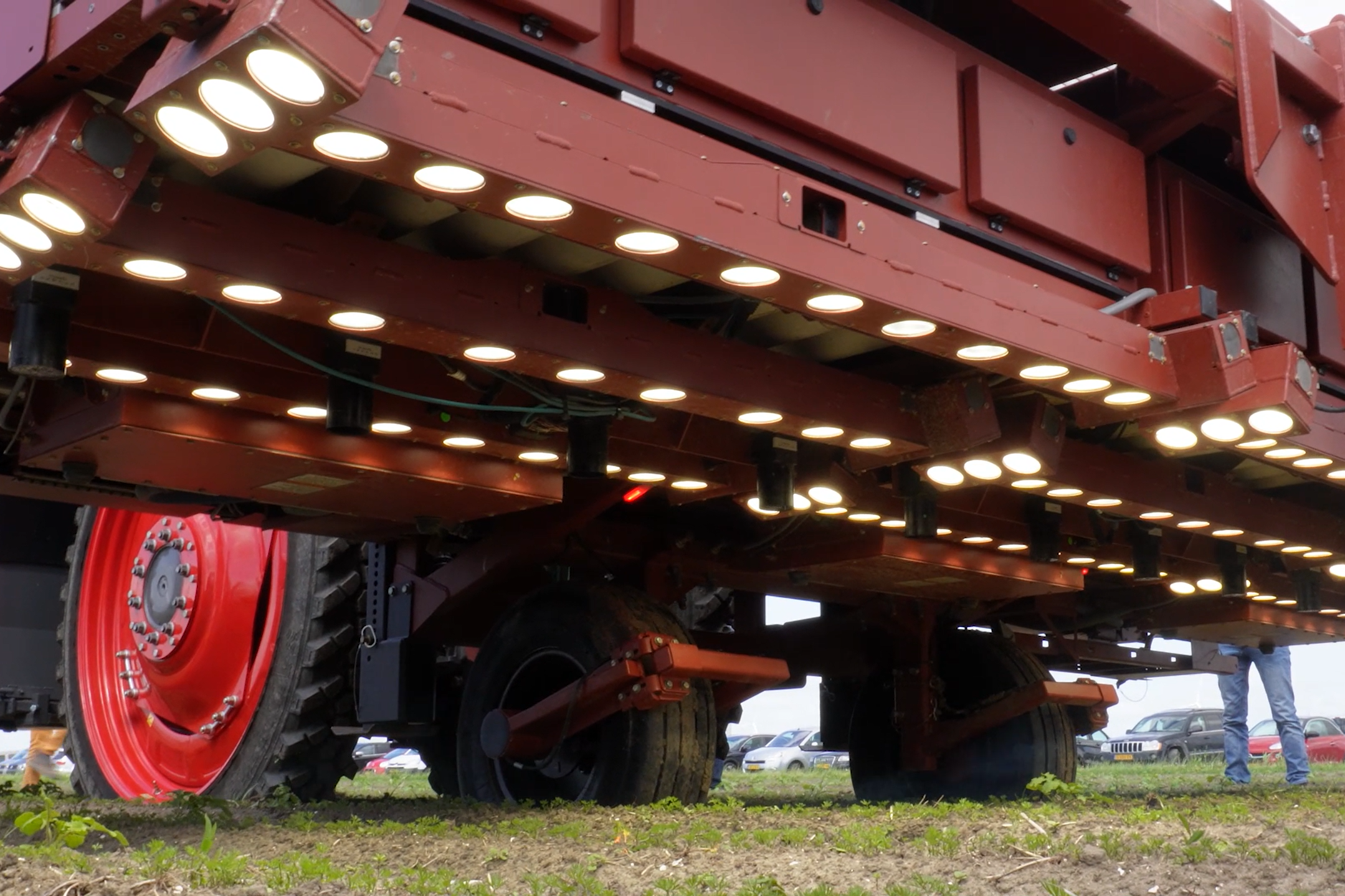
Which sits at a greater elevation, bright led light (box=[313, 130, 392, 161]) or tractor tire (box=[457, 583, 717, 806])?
bright led light (box=[313, 130, 392, 161])

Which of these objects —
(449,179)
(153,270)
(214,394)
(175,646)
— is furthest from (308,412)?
(175,646)

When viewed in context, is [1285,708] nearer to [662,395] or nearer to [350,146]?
[662,395]

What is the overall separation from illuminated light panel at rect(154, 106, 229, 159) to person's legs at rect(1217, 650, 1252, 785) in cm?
1056

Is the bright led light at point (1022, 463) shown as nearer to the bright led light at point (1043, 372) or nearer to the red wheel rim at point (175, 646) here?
the bright led light at point (1043, 372)

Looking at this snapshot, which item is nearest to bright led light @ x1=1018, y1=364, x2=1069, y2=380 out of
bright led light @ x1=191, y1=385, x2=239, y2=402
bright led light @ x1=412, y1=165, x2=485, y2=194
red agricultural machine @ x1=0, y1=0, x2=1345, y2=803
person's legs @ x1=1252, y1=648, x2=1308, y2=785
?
red agricultural machine @ x1=0, y1=0, x2=1345, y2=803

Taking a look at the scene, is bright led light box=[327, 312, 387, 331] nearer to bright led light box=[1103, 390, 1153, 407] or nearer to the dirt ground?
the dirt ground

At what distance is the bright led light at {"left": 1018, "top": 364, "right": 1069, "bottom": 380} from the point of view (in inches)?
173

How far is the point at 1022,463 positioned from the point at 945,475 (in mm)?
367

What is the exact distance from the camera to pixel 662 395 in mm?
4426

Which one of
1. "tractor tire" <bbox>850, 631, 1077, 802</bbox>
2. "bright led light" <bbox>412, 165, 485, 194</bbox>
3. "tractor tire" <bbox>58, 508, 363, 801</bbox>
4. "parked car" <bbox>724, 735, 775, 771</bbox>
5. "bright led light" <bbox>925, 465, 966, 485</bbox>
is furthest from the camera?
"parked car" <bbox>724, 735, 775, 771</bbox>

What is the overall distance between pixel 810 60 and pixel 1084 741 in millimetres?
25297

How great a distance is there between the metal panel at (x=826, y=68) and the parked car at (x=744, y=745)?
2025cm

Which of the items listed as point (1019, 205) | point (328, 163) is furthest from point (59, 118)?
point (1019, 205)

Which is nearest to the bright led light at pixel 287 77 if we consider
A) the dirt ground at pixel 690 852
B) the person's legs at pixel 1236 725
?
the dirt ground at pixel 690 852
